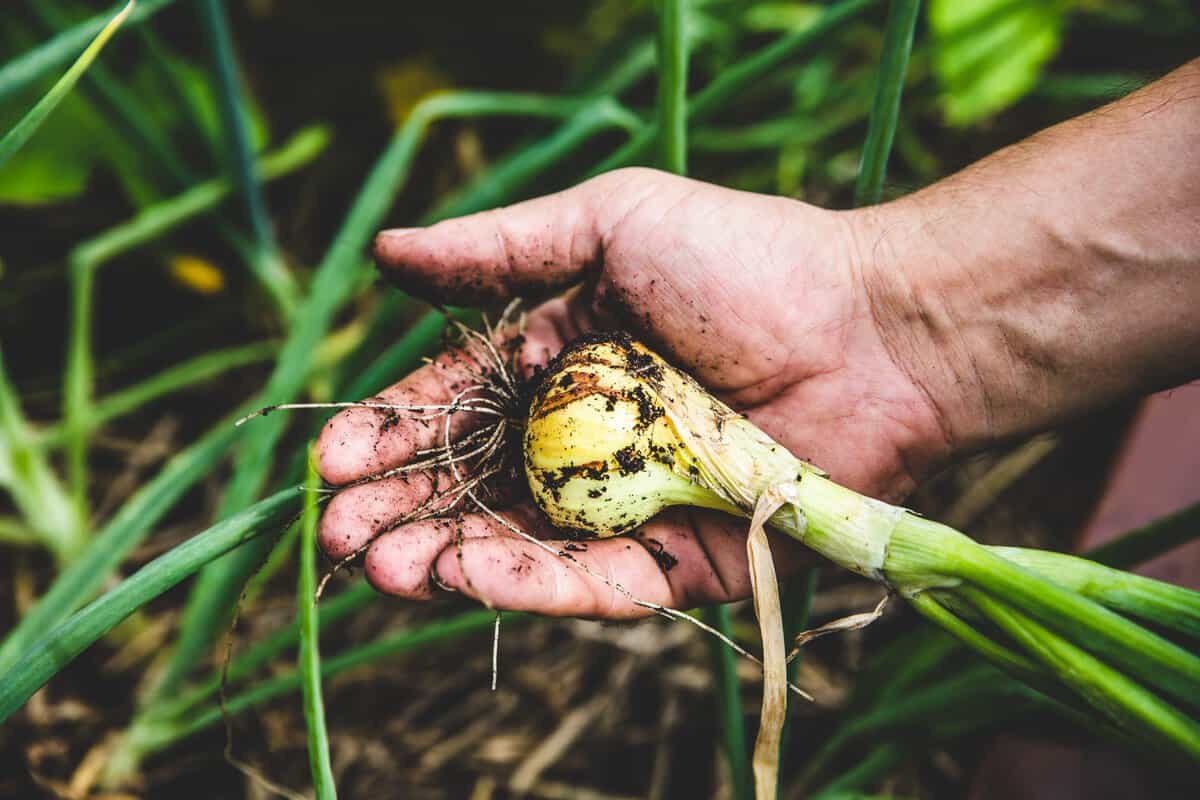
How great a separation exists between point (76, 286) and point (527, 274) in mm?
897

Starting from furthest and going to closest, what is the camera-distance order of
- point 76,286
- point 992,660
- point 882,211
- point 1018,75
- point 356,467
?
1. point 1018,75
2. point 76,286
3. point 882,211
4. point 356,467
5. point 992,660

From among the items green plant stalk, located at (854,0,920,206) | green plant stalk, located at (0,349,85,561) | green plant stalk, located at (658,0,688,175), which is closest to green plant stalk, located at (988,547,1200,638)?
green plant stalk, located at (854,0,920,206)

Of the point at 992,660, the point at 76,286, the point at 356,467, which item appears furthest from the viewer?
the point at 76,286

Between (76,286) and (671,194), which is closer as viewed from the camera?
(671,194)

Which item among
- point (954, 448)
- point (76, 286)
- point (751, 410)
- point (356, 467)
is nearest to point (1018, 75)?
point (954, 448)

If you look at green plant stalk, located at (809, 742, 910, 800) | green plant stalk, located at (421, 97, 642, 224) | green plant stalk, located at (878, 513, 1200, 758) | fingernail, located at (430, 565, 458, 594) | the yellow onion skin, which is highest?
green plant stalk, located at (421, 97, 642, 224)

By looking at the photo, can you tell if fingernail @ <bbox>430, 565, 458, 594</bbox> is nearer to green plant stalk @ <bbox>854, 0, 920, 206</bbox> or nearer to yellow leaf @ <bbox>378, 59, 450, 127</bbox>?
green plant stalk @ <bbox>854, 0, 920, 206</bbox>

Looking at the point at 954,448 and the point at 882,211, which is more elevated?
the point at 882,211

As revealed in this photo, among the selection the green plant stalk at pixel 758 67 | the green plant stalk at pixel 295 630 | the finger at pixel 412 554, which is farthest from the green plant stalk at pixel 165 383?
the green plant stalk at pixel 758 67

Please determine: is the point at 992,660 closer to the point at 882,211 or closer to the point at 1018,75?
the point at 882,211

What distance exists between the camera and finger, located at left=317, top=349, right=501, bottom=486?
1003 mm

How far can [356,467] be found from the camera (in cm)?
101

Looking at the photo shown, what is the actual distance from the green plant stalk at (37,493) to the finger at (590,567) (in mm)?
865

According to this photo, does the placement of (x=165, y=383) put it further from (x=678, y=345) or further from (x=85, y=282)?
(x=678, y=345)
